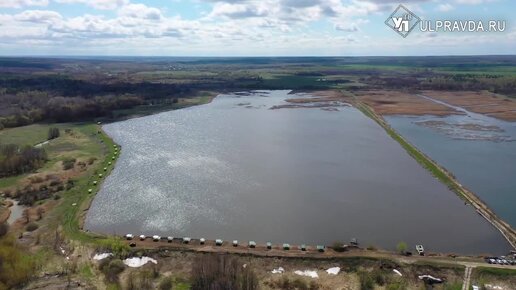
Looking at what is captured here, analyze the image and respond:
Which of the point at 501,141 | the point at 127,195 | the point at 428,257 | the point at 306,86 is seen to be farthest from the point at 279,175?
the point at 306,86

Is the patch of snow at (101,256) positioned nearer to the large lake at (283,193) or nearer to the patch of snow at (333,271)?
the large lake at (283,193)

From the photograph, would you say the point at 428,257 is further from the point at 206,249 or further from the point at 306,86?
the point at 306,86

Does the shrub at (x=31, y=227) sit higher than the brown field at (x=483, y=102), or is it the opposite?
the brown field at (x=483, y=102)

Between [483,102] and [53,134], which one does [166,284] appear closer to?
[53,134]

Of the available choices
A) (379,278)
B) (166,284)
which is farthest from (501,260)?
(166,284)

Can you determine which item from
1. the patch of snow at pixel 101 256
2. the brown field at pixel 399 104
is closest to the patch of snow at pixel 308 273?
the patch of snow at pixel 101 256

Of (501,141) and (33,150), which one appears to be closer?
(33,150)
